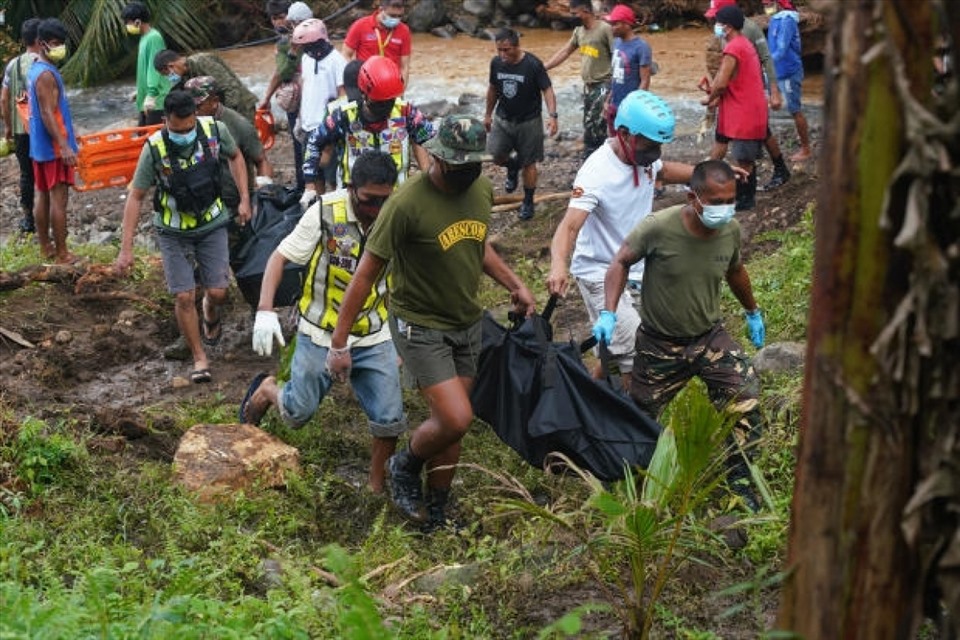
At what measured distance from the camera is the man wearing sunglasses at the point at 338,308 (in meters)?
6.48

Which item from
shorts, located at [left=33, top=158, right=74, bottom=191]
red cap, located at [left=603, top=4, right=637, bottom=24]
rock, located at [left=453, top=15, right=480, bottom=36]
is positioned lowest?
rock, located at [left=453, top=15, right=480, bottom=36]

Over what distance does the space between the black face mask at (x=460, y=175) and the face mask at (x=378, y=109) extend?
8.13 feet

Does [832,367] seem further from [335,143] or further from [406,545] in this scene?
[335,143]

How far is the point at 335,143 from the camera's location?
343 inches

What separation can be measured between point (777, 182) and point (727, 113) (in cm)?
95

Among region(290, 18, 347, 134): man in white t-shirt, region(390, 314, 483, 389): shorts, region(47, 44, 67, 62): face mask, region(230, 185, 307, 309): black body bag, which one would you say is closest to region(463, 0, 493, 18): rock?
region(290, 18, 347, 134): man in white t-shirt

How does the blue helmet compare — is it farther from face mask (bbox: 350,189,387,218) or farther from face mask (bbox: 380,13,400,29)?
face mask (bbox: 380,13,400,29)

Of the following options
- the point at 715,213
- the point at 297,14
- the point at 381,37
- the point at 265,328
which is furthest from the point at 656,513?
the point at 297,14

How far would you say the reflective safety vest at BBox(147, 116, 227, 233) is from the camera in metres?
8.25

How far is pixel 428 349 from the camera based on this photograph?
20.2 feet

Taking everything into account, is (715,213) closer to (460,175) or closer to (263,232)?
(460,175)

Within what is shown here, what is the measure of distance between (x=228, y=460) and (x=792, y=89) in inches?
279

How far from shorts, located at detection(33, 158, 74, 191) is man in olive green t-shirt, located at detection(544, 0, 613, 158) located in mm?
4314

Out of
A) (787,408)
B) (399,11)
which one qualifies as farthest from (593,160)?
(399,11)
